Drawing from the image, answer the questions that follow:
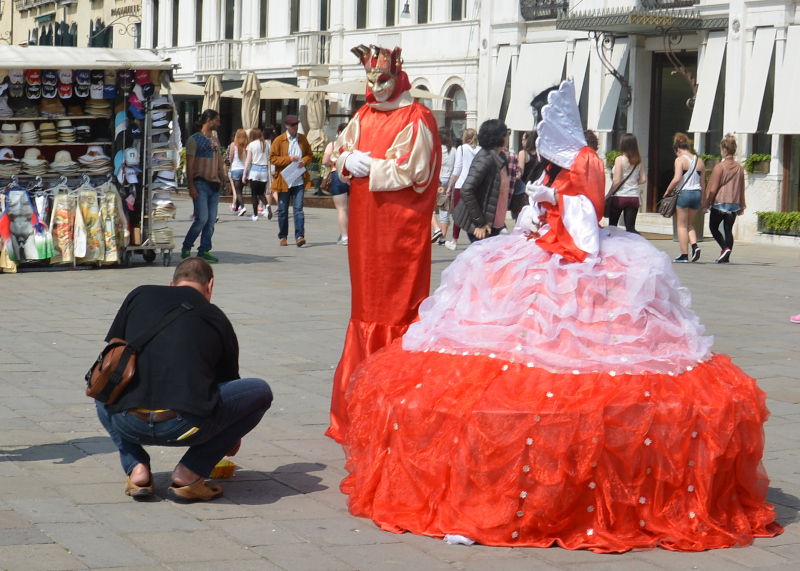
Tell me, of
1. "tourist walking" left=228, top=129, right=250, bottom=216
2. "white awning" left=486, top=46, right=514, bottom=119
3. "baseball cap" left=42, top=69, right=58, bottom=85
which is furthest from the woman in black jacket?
"white awning" left=486, top=46, right=514, bottom=119

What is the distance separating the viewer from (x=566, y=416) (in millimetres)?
4297

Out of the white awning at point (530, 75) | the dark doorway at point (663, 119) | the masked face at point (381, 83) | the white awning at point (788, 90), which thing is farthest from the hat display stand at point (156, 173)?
the white awning at point (530, 75)

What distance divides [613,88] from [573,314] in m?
20.1

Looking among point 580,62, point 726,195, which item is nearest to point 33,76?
point 726,195

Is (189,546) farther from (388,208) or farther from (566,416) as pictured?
(388,208)

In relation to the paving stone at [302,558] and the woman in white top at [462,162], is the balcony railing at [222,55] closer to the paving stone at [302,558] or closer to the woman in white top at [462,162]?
the woman in white top at [462,162]

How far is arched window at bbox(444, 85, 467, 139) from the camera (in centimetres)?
2862

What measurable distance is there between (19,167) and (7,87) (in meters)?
0.88

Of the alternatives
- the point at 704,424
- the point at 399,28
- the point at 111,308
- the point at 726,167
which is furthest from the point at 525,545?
the point at 399,28

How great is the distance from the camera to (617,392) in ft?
14.3

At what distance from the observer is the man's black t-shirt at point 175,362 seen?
4.64 m

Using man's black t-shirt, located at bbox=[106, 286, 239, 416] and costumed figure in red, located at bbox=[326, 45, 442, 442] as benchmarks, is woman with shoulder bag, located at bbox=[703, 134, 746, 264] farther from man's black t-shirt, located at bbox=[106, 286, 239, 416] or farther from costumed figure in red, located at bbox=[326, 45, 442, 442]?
man's black t-shirt, located at bbox=[106, 286, 239, 416]

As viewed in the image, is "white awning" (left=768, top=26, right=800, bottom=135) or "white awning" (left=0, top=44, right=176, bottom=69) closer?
"white awning" (left=0, top=44, right=176, bottom=69)

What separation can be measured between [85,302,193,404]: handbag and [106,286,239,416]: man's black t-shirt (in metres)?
0.03
